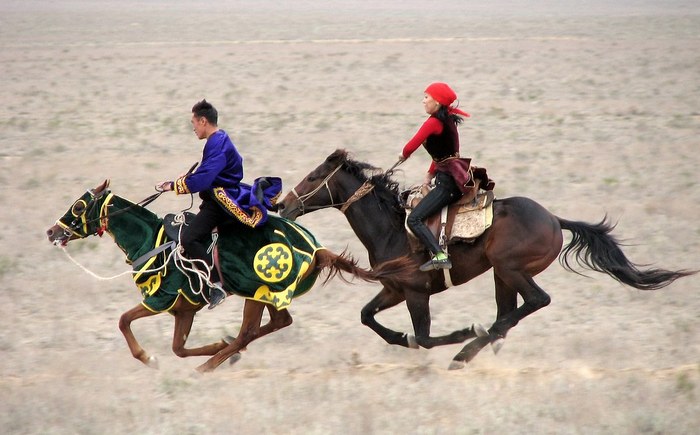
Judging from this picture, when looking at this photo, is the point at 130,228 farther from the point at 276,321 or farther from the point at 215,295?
the point at 276,321

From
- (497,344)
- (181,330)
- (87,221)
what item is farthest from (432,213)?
(87,221)

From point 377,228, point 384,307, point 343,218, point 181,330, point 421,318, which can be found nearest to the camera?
point 181,330

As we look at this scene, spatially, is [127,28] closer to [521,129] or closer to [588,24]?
[588,24]

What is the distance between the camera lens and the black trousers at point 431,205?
7.26 metres

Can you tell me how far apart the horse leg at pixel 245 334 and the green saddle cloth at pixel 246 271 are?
0.57ft

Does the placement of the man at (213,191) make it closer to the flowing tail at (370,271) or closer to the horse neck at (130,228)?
the horse neck at (130,228)

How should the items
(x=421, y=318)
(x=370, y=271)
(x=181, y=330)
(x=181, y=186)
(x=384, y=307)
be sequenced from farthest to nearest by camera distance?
(x=384, y=307), (x=421, y=318), (x=370, y=271), (x=181, y=330), (x=181, y=186)

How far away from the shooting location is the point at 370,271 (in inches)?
287

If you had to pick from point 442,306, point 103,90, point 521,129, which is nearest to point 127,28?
point 103,90

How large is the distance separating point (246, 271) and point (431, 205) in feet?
5.28

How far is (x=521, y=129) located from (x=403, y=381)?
11.9 metres

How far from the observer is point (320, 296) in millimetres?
9648

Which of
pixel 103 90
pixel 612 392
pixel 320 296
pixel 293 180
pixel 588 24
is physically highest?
pixel 588 24

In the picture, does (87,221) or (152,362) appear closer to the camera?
(87,221)
